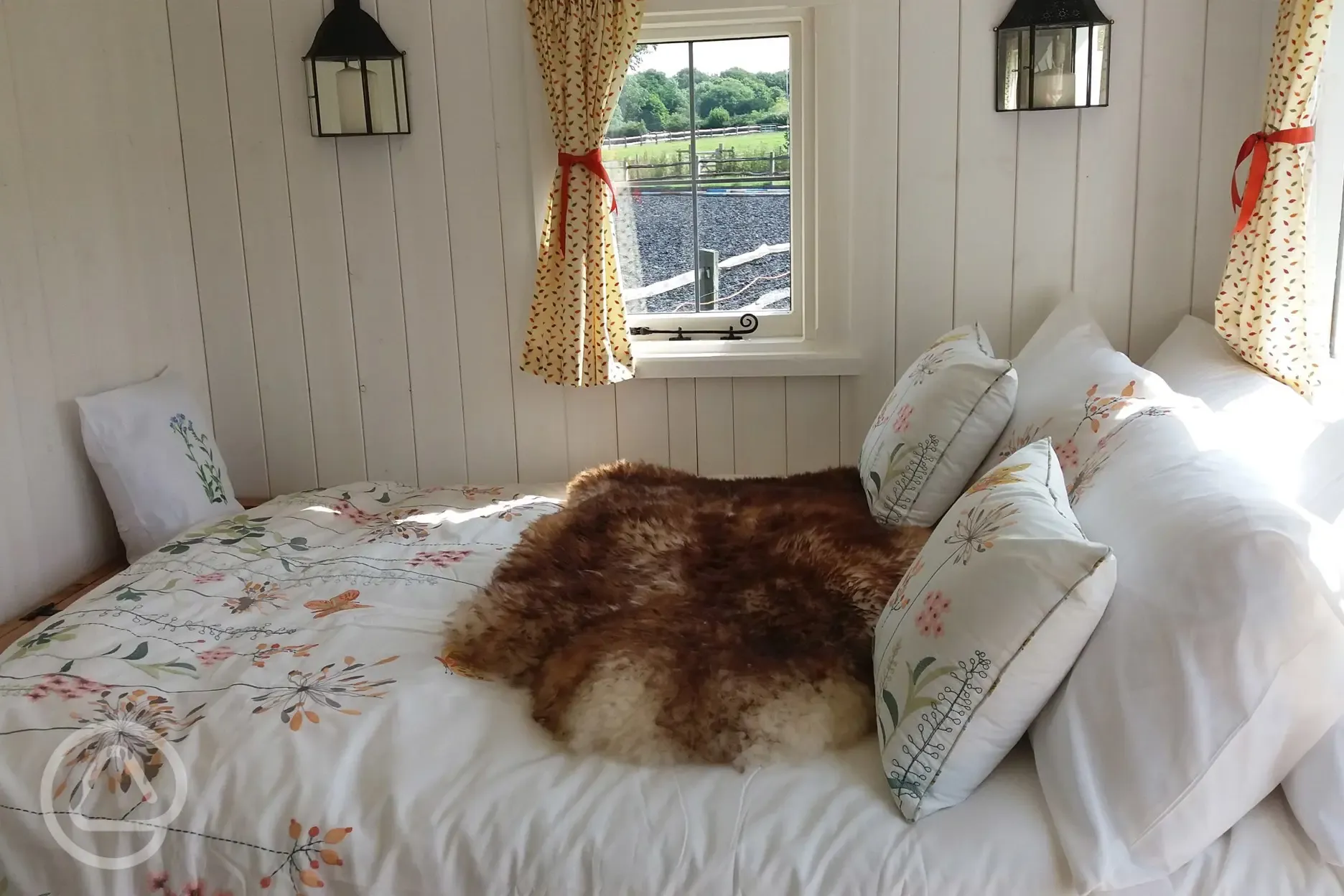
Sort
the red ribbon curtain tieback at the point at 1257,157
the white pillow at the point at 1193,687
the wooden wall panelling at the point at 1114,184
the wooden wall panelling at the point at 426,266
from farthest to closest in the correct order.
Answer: the wooden wall panelling at the point at 426,266
the wooden wall panelling at the point at 1114,184
the red ribbon curtain tieback at the point at 1257,157
the white pillow at the point at 1193,687

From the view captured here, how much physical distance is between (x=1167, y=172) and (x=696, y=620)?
158 cm

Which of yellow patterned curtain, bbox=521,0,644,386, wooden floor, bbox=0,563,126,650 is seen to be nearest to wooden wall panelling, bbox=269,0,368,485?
yellow patterned curtain, bbox=521,0,644,386

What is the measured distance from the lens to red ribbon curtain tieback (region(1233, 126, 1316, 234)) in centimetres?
206

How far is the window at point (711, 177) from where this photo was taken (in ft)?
8.47

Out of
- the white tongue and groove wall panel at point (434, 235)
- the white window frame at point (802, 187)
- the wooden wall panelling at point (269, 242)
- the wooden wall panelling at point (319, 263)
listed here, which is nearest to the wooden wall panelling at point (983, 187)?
the white tongue and groove wall panel at point (434, 235)

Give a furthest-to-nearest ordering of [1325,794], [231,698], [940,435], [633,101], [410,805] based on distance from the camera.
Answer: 1. [633,101]
2. [940,435]
3. [231,698]
4. [410,805]
5. [1325,794]

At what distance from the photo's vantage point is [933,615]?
1.33 m

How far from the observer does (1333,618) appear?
110 centimetres

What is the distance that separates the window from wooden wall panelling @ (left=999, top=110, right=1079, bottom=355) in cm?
50

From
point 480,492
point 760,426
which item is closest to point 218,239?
point 480,492

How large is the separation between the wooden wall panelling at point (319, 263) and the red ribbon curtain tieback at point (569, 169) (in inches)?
23.0

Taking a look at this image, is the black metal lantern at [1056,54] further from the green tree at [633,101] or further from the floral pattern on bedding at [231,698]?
the floral pattern on bedding at [231,698]

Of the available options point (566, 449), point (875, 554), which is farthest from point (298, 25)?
point (875, 554)

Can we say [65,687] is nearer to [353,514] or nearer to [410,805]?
[410,805]
